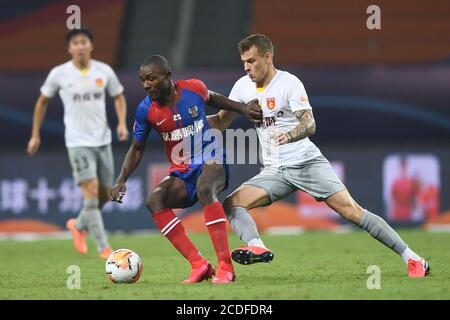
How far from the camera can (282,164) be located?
7.46m

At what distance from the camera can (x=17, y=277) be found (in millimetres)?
7922

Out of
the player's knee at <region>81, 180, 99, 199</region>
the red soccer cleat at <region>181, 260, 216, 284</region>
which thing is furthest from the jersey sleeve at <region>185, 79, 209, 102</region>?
the player's knee at <region>81, 180, 99, 199</region>

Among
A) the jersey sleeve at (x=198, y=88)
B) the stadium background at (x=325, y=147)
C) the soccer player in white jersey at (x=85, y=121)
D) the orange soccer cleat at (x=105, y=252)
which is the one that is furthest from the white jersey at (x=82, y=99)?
the stadium background at (x=325, y=147)

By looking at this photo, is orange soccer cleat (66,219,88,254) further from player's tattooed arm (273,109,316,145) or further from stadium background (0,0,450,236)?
player's tattooed arm (273,109,316,145)

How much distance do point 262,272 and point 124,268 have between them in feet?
4.34

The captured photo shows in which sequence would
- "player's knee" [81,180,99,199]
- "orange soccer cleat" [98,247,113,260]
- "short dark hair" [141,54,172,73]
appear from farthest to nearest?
"player's knee" [81,180,99,199] < "orange soccer cleat" [98,247,113,260] < "short dark hair" [141,54,172,73]

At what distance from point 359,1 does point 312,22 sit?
845 mm

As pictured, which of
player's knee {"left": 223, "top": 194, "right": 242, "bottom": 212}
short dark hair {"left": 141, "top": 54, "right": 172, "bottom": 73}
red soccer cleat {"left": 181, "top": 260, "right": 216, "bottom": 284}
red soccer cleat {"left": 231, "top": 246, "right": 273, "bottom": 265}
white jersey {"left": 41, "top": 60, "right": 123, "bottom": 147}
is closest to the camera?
red soccer cleat {"left": 231, "top": 246, "right": 273, "bottom": 265}

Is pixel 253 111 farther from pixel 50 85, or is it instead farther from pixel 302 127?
pixel 50 85

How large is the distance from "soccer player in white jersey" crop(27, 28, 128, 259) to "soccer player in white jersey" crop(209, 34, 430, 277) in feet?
9.89

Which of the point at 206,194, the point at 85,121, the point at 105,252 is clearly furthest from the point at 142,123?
the point at 85,121

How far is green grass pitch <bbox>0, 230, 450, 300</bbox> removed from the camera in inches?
249
